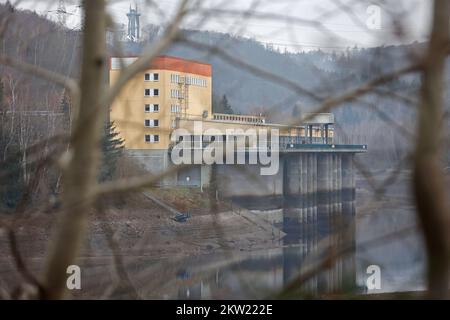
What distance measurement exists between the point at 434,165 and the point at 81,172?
0.24 m

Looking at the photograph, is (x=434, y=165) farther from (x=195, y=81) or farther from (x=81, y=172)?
(x=195, y=81)

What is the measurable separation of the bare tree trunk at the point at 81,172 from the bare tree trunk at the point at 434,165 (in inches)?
8.6

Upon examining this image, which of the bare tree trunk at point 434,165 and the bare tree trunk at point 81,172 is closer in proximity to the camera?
the bare tree trunk at point 434,165

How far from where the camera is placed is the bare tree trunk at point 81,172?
423mm

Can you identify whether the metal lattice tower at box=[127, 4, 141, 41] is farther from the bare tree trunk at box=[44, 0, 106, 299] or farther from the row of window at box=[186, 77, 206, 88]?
the row of window at box=[186, 77, 206, 88]

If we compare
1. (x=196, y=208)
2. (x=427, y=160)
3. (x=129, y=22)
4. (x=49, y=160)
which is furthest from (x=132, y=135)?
(x=196, y=208)

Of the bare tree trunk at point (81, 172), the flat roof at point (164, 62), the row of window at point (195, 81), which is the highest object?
the row of window at point (195, 81)

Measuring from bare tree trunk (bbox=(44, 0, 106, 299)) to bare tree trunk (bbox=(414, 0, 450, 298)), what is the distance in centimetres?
22

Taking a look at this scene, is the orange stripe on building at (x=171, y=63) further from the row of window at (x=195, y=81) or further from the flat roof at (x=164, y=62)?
the row of window at (x=195, y=81)

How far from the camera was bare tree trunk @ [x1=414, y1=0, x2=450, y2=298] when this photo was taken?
0.32 m

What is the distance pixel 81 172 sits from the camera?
43 centimetres

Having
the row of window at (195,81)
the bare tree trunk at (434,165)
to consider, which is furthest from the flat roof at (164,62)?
the row of window at (195,81)

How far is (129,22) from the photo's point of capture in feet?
2.69
